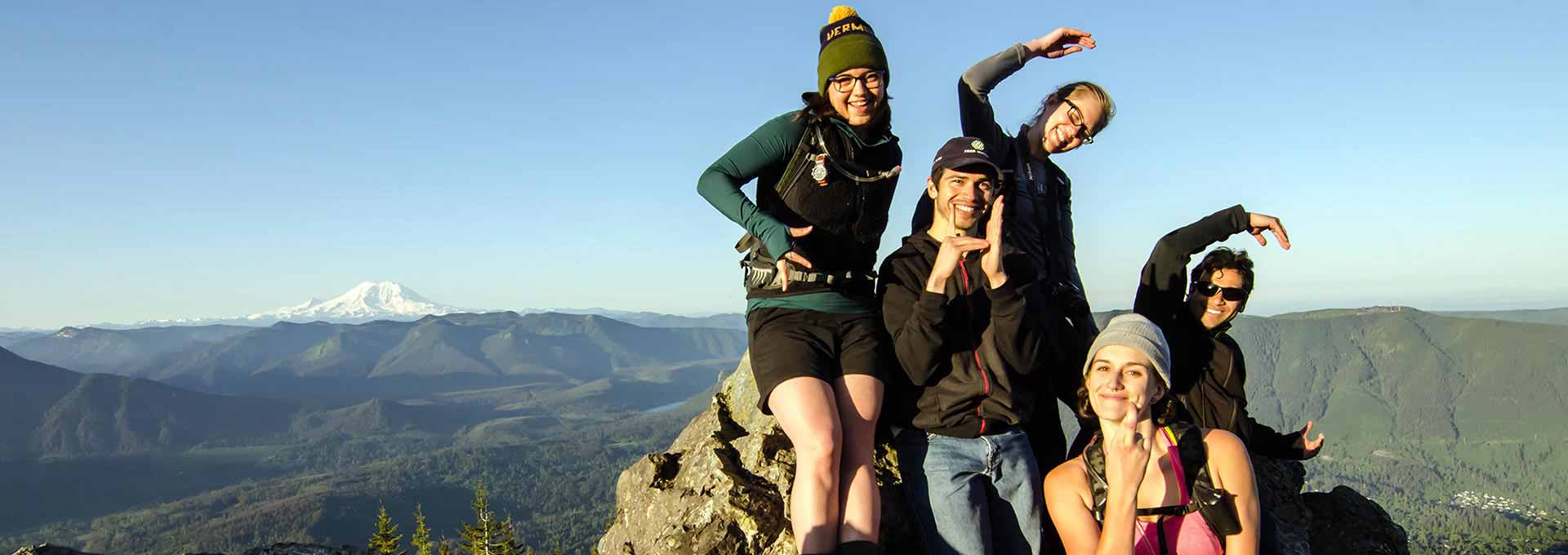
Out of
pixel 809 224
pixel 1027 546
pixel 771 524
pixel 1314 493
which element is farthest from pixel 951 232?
pixel 1314 493

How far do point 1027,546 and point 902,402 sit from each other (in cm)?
133

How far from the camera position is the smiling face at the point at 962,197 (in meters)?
5.88

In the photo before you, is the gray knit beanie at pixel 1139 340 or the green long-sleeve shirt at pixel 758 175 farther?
the green long-sleeve shirt at pixel 758 175

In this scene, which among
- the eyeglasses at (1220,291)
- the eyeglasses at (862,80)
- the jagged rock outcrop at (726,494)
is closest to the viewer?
the eyeglasses at (862,80)

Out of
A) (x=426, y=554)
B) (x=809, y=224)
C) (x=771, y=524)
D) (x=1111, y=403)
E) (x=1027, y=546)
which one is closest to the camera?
(x=1111, y=403)

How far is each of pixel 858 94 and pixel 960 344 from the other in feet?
6.63

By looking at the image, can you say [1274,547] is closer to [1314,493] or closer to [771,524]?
[771,524]

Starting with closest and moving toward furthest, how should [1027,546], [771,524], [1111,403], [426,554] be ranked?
[1111,403] < [1027,546] < [771,524] < [426,554]

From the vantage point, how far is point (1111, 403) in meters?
5.23

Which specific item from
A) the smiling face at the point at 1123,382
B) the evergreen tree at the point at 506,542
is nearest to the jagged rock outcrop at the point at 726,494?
the smiling face at the point at 1123,382

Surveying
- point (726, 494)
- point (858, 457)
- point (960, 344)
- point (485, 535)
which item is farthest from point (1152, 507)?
point (485, 535)

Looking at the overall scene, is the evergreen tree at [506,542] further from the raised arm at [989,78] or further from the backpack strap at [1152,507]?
the backpack strap at [1152,507]

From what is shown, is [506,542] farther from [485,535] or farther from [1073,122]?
[1073,122]

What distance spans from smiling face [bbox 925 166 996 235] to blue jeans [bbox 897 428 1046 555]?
1563mm
